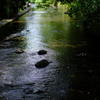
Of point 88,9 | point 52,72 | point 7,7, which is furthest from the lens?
point 7,7

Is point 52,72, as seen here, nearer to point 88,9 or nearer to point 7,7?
point 88,9

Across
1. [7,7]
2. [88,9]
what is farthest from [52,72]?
[7,7]

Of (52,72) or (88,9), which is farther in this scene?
(88,9)

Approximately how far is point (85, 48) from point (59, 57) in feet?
8.06

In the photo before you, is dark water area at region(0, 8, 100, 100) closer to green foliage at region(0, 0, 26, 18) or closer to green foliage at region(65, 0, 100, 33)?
green foliage at region(65, 0, 100, 33)

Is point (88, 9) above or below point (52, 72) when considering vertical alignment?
above

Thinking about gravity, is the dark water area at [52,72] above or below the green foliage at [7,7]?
below

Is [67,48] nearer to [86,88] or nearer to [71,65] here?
[71,65]

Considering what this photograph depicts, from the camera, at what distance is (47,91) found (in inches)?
239

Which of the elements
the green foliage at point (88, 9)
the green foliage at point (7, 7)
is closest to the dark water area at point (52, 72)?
the green foliage at point (88, 9)

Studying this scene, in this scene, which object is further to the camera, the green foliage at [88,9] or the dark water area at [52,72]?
the green foliage at [88,9]

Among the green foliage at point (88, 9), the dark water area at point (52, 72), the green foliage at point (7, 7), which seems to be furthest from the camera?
the green foliage at point (7, 7)

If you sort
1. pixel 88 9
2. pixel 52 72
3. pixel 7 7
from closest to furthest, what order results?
pixel 52 72, pixel 88 9, pixel 7 7

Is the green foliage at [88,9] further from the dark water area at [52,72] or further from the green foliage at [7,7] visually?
the green foliage at [7,7]
